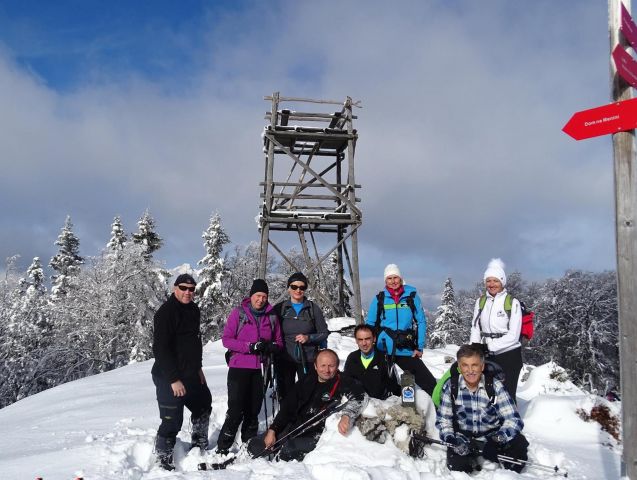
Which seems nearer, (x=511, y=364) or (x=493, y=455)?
(x=493, y=455)

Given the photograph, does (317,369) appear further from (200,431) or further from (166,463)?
(166,463)

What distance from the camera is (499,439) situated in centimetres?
464

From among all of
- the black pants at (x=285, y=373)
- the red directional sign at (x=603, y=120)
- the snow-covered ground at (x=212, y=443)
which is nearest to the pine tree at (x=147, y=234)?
the snow-covered ground at (x=212, y=443)

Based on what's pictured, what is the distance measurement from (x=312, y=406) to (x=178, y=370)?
1.52 meters

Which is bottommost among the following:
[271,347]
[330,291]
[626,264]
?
[271,347]

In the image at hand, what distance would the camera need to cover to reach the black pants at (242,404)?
520 centimetres

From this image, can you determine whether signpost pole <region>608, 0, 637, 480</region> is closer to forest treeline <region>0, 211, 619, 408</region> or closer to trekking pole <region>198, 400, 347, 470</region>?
trekking pole <region>198, 400, 347, 470</region>

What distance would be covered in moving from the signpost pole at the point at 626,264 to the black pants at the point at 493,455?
1.41 metres

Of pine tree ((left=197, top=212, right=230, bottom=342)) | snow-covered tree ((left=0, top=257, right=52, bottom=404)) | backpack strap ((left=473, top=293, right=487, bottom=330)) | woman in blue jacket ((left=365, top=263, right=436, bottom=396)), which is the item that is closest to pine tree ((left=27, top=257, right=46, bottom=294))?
snow-covered tree ((left=0, top=257, right=52, bottom=404))

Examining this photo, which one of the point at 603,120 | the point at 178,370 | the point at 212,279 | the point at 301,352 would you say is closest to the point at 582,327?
the point at 212,279

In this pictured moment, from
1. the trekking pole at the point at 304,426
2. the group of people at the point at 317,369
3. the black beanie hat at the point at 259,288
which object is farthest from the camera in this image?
the black beanie hat at the point at 259,288

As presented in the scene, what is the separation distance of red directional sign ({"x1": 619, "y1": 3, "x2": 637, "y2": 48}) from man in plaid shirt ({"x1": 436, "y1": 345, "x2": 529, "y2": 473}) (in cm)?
286

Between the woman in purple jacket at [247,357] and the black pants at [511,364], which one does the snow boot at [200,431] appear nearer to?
the woman in purple jacket at [247,357]

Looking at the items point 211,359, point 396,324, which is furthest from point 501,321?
point 211,359
